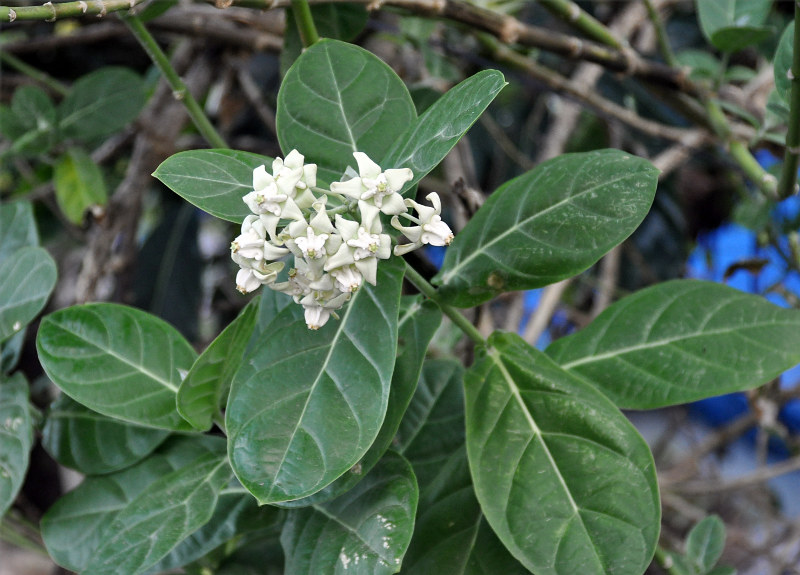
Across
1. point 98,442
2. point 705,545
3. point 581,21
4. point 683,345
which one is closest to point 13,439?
point 98,442

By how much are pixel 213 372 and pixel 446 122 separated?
31cm

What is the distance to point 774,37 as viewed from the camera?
51.3 inches

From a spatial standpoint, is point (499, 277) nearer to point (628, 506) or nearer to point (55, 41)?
point (628, 506)

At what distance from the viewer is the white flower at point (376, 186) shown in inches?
21.3

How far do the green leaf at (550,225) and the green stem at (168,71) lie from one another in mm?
355

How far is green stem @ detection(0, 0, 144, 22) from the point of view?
1.78ft

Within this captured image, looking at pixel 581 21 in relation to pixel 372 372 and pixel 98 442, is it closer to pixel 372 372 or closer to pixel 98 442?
pixel 372 372

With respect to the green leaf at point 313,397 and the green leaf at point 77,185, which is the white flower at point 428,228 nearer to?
the green leaf at point 313,397

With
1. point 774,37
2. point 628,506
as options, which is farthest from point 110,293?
point 774,37

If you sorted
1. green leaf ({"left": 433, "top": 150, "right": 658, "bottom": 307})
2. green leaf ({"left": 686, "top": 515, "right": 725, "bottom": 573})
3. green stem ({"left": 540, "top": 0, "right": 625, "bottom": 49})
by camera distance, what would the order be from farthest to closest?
green stem ({"left": 540, "top": 0, "right": 625, "bottom": 49}) < green leaf ({"left": 686, "top": 515, "right": 725, "bottom": 573}) < green leaf ({"left": 433, "top": 150, "right": 658, "bottom": 307})

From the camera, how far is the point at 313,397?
1.90 ft

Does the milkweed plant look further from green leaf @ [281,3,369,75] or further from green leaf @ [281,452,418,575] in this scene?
green leaf @ [281,3,369,75]

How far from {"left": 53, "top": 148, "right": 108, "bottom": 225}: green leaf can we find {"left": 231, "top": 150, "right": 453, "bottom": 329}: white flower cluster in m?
0.79

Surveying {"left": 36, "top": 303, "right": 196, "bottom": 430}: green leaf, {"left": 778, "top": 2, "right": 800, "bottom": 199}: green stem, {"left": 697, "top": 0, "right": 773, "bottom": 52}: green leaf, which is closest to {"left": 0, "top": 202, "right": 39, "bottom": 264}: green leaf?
{"left": 36, "top": 303, "right": 196, "bottom": 430}: green leaf
